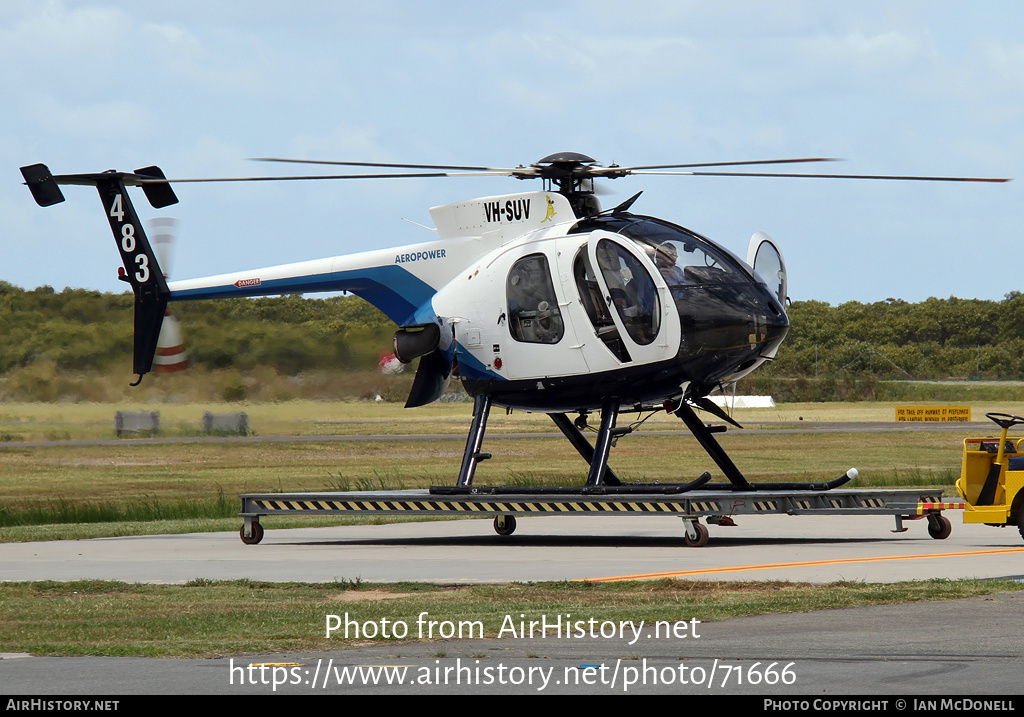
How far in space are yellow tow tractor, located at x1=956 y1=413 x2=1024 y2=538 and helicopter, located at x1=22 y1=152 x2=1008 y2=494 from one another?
1488 millimetres

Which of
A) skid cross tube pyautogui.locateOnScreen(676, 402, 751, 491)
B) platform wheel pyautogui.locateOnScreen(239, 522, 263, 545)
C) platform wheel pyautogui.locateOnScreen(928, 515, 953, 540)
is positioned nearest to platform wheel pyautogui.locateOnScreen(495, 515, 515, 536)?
skid cross tube pyautogui.locateOnScreen(676, 402, 751, 491)

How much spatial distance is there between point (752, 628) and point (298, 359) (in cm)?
1881

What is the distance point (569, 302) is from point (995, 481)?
228 inches

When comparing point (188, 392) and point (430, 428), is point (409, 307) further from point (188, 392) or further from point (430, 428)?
point (430, 428)

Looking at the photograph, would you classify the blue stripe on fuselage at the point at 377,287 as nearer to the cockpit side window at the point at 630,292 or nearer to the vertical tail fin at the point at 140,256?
the vertical tail fin at the point at 140,256

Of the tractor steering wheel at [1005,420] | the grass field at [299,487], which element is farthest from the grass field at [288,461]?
the tractor steering wheel at [1005,420]

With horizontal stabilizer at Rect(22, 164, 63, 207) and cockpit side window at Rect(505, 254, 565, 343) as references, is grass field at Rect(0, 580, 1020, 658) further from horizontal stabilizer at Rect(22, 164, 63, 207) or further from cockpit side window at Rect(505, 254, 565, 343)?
horizontal stabilizer at Rect(22, 164, 63, 207)

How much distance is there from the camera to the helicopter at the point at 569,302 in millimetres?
17812

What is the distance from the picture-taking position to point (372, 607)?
11.4 meters

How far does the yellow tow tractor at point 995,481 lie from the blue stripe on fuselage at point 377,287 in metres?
7.82

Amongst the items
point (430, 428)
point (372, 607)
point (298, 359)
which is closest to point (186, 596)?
point (372, 607)

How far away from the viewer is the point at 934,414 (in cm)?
7419

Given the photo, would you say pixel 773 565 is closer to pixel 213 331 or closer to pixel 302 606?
pixel 302 606

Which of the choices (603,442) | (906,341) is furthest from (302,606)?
(906,341)
